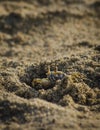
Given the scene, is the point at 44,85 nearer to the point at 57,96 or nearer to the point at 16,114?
the point at 57,96

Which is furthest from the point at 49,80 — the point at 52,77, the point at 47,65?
the point at 47,65

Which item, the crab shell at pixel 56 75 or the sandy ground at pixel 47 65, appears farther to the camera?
the crab shell at pixel 56 75

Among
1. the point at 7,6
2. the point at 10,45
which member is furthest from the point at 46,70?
the point at 7,6

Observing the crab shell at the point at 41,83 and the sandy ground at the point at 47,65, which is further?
the crab shell at the point at 41,83

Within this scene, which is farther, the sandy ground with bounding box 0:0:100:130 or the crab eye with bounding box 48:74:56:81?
the crab eye with bounding box 48:74:56:81

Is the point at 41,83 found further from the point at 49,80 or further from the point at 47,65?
the point at 47,65

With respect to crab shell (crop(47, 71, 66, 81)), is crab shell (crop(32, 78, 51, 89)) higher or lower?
lower

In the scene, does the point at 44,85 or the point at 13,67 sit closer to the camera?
the point at 44,85

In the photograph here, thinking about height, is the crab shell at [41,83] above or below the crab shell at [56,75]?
below
